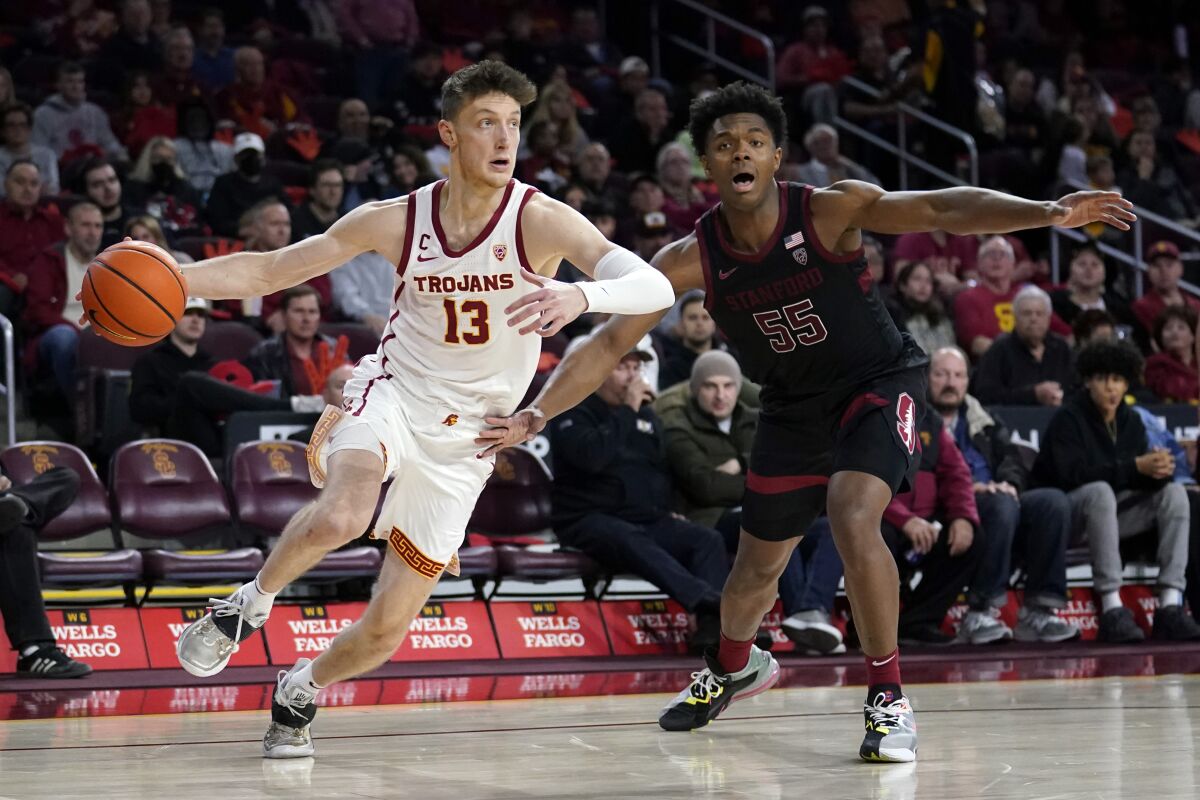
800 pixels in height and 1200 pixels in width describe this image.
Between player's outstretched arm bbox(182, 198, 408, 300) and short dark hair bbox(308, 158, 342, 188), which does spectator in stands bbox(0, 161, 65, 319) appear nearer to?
short dark hair bbox(308, 158, 342, 188)

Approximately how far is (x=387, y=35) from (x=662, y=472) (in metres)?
7.33

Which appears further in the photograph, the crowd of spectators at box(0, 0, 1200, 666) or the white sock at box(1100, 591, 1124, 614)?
the white sock at box(1100, 591, 1124, 614)

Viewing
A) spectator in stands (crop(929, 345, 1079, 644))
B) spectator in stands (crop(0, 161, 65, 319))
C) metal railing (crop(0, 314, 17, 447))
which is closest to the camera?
metal railing (crop(0, 314, 17, 447))

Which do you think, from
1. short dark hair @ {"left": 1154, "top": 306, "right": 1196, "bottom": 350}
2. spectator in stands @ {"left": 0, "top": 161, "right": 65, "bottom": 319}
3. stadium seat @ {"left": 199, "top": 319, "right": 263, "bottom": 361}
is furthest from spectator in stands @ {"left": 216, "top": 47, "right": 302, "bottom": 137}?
short dark hair @ {"left": 1154, "top": 306, "right": 1196, "bottom": 350}

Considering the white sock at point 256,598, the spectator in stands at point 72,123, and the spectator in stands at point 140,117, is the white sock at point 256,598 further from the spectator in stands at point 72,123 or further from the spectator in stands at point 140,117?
the spectator in stands at point 140,117

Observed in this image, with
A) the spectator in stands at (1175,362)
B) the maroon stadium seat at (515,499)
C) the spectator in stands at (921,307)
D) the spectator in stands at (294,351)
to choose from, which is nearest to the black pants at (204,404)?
the spectator in stands at (294,351)

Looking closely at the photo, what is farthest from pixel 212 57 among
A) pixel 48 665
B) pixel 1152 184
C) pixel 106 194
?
pixel 1152 184

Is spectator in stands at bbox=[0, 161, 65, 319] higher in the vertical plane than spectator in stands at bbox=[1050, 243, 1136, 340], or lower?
higher

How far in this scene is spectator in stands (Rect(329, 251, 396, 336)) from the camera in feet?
37.5

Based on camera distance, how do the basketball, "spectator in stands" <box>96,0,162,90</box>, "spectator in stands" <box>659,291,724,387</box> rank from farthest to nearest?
"spectator in stands" <box>96,0,162,90</box> → "spectator in stands" <box>659,291,724,387</box> → the basketball

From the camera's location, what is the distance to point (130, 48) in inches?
540

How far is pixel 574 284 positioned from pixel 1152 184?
12467 mm

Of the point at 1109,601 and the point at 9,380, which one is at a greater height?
the point at 9,380

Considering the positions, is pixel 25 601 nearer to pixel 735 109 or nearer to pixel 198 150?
pixel 735 109
